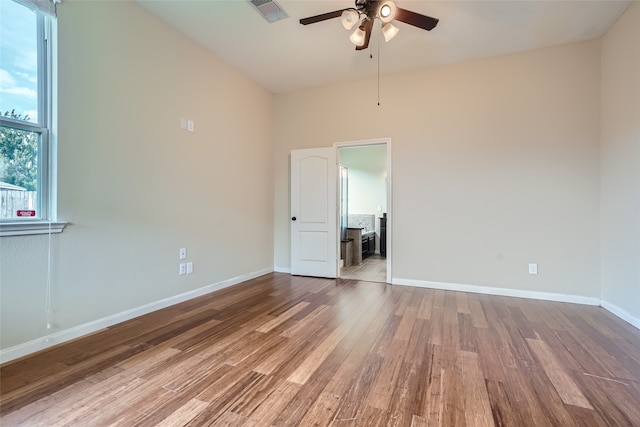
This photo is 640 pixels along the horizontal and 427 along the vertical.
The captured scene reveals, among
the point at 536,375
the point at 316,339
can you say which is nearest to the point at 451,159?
the point at 536,375

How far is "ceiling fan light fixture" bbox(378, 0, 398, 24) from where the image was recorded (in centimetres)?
223

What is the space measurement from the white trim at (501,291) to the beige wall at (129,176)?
8.37 ft

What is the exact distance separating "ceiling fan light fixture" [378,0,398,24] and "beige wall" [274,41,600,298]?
5.89ft

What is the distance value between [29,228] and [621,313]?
516 centimetres

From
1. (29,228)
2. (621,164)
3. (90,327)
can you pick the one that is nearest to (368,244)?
(621,164)

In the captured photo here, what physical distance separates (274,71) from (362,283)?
3324 mm

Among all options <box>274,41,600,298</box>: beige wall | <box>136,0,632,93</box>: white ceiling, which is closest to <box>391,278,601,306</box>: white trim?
<box>274,41,600,298</box>: beige wall

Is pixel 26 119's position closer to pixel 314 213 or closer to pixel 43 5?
pixel 43 5

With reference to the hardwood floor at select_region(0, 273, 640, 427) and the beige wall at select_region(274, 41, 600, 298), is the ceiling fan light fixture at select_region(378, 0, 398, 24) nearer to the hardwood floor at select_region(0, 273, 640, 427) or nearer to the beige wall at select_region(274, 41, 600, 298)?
the beige wall at select_region(274, 41, 600, 298)

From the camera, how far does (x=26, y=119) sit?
208 cm

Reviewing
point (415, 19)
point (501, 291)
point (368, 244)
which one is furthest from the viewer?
point (368, 244)

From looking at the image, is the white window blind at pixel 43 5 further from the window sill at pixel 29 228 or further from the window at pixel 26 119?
the window sill at pixel 29 228

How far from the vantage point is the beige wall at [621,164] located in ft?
8.46

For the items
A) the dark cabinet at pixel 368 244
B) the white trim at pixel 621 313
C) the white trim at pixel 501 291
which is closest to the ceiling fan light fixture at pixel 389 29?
the white trim at pixel 501 291
